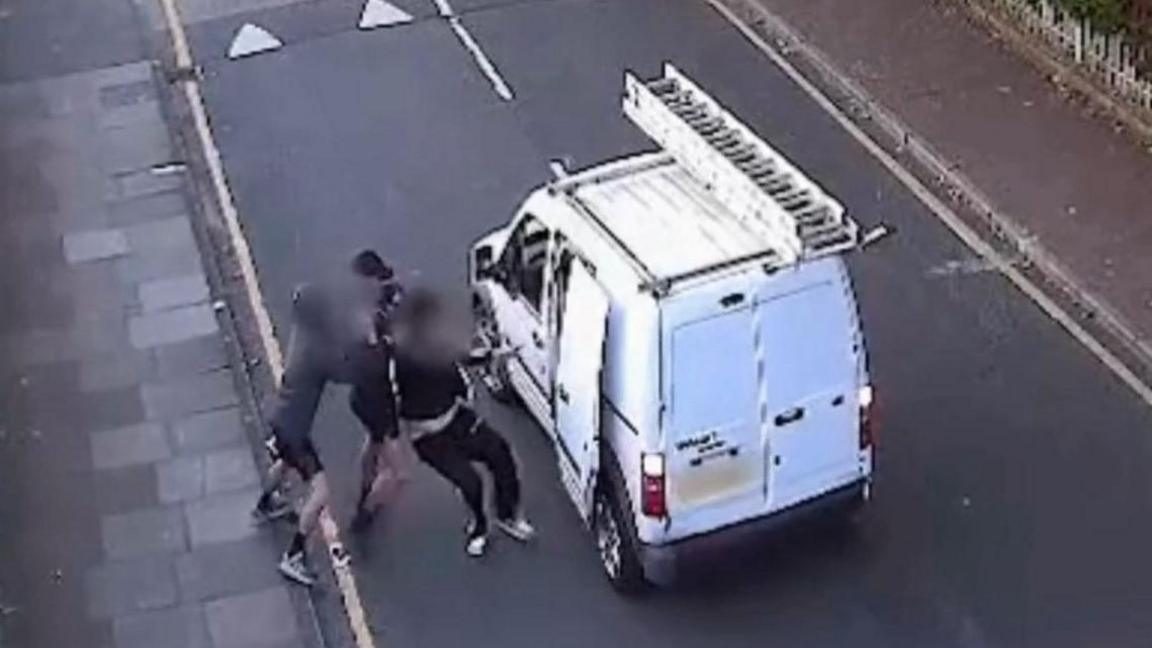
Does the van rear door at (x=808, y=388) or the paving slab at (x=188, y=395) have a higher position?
the van rear door at (x=808, y=388)

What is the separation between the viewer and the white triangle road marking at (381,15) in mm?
21750

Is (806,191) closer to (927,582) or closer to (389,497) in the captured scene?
(927,582)

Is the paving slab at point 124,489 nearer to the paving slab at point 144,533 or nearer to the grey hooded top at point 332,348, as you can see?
the paving slab at point 144,533

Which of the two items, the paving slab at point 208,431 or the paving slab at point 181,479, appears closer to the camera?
the paving slab at point 181,479

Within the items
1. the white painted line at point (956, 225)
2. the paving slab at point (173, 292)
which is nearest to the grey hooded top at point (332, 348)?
the paving slab at point (173, 292)

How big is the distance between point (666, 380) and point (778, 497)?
38.6 inches

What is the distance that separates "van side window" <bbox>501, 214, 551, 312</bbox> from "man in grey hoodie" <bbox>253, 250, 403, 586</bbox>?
93 centimetres

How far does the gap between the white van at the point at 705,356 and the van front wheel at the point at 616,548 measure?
1 centimetres

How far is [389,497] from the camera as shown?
13.9 meters

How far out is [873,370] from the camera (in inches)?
593

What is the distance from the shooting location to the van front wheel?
1267 centimetres

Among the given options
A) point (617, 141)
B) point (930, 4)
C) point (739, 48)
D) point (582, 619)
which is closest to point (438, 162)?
point (617, 141)

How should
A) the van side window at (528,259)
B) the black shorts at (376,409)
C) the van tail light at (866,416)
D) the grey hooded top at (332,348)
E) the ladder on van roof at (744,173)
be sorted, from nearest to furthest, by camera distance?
the ladder on van roof at (744,173), the van tail light at (866,416), the grey hooded top at (332,348), the black shorts at (376,409), the van side window at (528,259)

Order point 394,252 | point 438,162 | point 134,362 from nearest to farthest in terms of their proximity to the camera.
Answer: point 134,362 → point 394,252 → point 438,162
